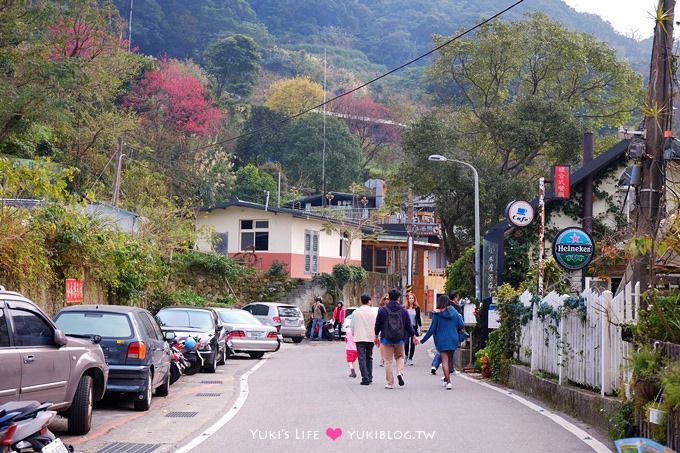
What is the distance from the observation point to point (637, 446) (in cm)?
908

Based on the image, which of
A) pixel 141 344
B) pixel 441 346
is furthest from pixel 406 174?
pixel 141 344

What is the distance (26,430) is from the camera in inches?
310

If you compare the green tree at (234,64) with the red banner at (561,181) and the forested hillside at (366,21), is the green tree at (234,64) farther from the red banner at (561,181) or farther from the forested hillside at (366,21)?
the red banner at (561,181)

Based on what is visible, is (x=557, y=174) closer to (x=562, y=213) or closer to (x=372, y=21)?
(x=562, y=213)

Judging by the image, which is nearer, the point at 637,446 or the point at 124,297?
the point at 637,446

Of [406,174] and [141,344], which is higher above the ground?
[406,174]

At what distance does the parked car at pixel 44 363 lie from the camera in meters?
9.79

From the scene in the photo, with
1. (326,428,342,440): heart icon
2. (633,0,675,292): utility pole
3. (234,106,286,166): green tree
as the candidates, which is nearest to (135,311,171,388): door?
(326,428,342,440): heart icon

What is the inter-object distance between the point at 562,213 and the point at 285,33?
319ft

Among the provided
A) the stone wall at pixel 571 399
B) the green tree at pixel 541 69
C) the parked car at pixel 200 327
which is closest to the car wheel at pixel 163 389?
the parked car at pixel 200 327

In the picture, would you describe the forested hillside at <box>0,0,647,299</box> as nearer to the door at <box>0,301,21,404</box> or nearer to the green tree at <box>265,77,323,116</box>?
the green tree at <box>265,77,323,116</box>

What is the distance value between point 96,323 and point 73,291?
773 cm

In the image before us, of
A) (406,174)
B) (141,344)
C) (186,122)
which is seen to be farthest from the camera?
(186,122)

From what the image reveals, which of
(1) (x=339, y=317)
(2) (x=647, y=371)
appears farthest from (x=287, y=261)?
(2) (x=647, y=371)
